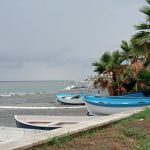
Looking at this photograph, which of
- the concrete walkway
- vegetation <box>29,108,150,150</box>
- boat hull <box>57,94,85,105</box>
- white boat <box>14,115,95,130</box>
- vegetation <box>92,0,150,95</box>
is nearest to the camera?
the concrete walkway

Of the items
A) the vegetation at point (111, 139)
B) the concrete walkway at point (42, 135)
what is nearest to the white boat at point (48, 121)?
the concrete walkway at point (42, 135)

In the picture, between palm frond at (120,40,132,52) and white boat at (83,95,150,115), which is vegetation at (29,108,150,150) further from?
palm frond at (120,40,132,52)

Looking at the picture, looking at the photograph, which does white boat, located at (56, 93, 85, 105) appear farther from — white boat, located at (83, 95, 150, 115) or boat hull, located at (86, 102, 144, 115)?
white boat, located at (83, 95, 150, 115)

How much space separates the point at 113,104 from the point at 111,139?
12376 mm

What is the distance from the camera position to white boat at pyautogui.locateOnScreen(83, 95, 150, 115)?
19930 millimetres

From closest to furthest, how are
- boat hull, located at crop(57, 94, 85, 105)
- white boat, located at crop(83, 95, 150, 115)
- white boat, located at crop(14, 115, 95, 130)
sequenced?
white boat, located at crop(14, 115, 95, 130) < white boat, located at crop(83, 95, 150, 115) < boat hull, located at crop(57, 94, 85, 105)

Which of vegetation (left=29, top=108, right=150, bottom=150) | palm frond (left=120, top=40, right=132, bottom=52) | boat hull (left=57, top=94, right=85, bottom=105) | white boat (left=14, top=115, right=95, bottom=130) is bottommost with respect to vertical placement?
boat hull (left=57, top=94, right=85, bottom=105)

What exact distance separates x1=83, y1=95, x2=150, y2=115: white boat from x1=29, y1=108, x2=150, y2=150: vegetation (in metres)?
9.66

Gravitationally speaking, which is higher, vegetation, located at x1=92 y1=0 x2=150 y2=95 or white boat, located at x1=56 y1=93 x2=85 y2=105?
vegetation, located at x1=92 y1=0 x2=150 y2=95

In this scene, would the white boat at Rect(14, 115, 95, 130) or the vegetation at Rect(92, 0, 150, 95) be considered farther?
the vegetation at Rect(92, 0, 150, 95)

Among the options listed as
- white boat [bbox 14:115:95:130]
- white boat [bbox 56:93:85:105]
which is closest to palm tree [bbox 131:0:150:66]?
white boat [bbox 14:115:95:130]

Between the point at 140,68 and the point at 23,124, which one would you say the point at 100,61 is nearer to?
the point at 140,68

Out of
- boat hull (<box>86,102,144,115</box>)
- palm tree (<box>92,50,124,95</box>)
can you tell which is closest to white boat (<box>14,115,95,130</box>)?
boat hull (<box>86,102,144,115</box>)

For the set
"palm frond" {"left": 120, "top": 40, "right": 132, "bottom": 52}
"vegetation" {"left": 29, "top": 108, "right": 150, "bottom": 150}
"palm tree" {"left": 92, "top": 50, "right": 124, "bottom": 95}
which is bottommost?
"vegetation" {"left": 29, "top": 108, "right": 150, "bottom": 150}
